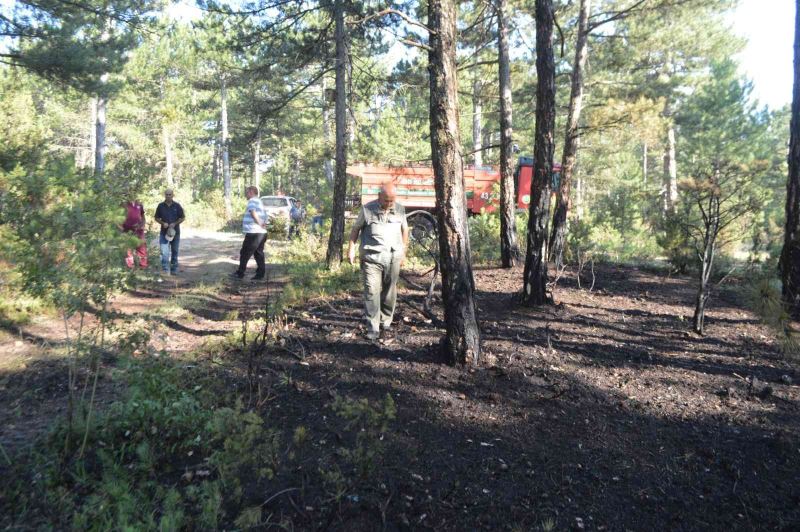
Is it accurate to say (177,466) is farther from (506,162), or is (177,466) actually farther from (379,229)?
(506,162)

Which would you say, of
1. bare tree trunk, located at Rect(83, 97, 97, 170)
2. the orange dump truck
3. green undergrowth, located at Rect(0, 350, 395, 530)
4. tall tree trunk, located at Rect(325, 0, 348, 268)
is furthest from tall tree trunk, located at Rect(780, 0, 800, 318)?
bare tree trunk, located at Rect(83, 97, 97, 170)

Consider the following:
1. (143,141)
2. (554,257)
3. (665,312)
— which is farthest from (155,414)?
(143,141)

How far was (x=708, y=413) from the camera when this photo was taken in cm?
368

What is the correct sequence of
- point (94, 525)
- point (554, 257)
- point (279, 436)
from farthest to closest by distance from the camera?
point (554, 257), point (279, 436), point (94, 525)

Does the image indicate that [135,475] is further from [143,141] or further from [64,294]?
[143,141]

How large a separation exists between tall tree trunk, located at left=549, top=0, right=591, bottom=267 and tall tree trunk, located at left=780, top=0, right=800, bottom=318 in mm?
2958

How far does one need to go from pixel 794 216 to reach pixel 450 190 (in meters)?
4.24

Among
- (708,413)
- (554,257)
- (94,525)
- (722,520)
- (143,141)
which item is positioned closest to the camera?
(94,525)

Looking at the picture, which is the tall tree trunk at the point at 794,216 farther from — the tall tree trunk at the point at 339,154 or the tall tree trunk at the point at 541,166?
the tall tree trunk at the point at 339,154

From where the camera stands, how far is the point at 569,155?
8.70 m

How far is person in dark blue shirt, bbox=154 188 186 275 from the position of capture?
30.5ft

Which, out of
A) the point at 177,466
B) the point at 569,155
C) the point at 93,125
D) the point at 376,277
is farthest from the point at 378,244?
the point at 93,125

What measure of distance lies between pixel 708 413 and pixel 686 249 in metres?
6.38

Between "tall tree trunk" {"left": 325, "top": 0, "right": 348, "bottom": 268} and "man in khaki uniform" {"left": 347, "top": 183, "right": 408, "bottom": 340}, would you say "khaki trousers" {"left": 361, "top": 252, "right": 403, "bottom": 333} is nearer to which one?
"man in khaki uniform" {"left": 347, "top": 183, "right": 408, "bottom": 340}
